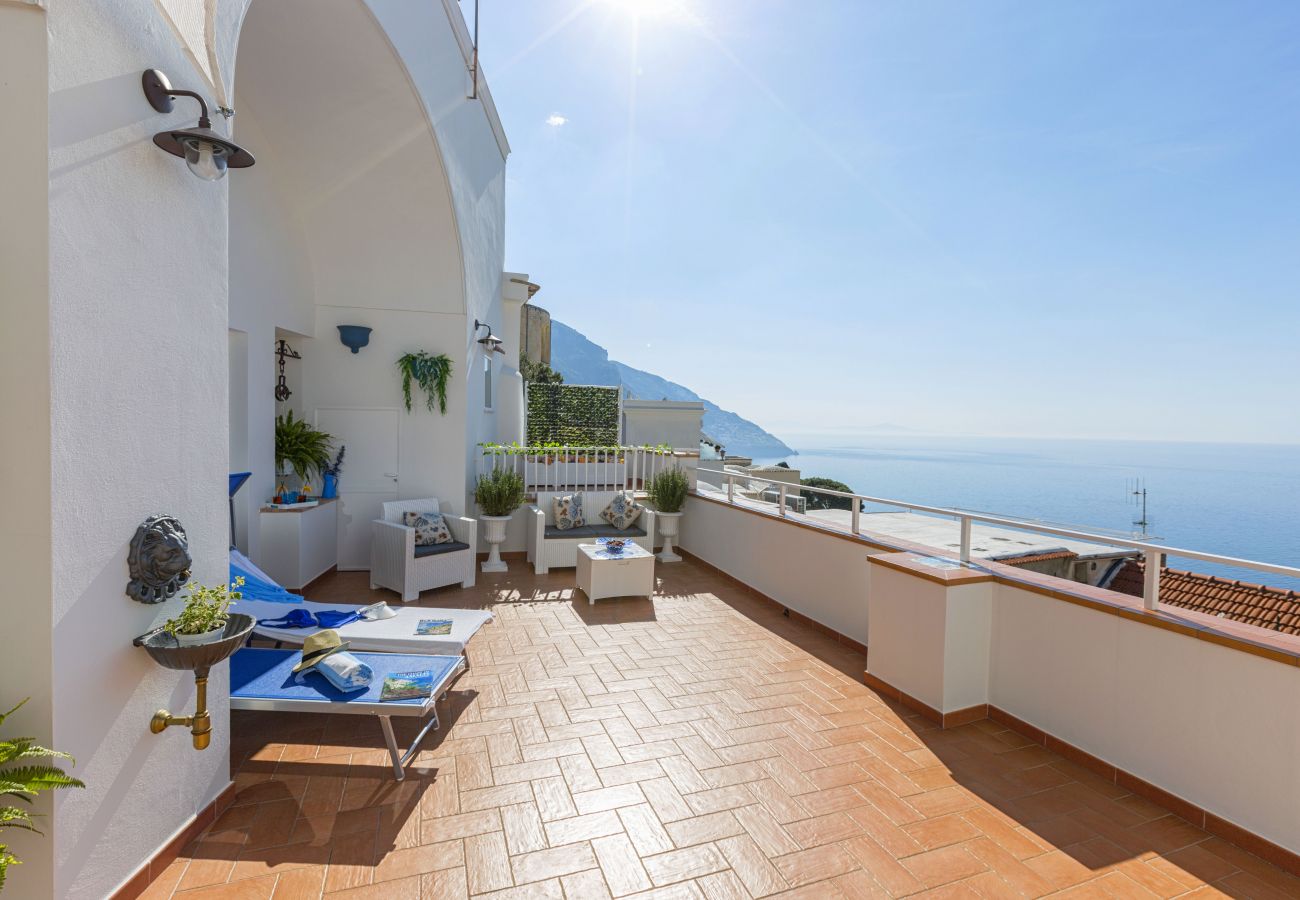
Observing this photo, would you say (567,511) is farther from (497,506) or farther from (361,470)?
(361,470)

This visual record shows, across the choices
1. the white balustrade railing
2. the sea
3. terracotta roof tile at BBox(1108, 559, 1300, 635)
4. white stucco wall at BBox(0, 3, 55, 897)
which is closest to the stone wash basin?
white stucco wall at BBox(0, 3, 55, 897)

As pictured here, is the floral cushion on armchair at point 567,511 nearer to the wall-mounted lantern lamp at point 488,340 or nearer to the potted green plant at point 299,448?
the wall-mounted lantern lamp at point 488,340

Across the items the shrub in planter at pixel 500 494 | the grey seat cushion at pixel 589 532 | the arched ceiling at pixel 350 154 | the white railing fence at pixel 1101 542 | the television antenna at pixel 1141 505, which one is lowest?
the television antenna at pixel 1141 505

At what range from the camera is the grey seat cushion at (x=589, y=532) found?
243 inches

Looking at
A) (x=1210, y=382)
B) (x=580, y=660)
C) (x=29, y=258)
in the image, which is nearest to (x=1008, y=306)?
(x=1210, y=382)

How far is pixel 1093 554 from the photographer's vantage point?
29.5 ft

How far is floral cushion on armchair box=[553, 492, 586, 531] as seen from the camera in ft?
20.7

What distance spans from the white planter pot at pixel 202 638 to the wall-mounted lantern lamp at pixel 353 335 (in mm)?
4869

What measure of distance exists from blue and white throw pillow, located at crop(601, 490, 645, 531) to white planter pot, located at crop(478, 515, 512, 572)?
121 cm

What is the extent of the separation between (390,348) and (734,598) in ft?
15.4

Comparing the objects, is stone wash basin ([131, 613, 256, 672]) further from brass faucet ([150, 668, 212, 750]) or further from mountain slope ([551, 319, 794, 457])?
mountain slope ([551, 319, 794, 457])

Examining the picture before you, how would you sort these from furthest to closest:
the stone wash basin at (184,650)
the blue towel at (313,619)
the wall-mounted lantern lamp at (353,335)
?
the wall-mounted lantern lamp at (353,335) < the blue towel at (313,619) < the stone wash basin at (184,650)

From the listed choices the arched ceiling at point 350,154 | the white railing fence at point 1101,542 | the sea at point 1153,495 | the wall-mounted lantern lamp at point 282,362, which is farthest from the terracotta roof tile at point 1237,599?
the wall-mounted lantern lamp at point 282,362

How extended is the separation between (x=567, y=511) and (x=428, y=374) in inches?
87.3
